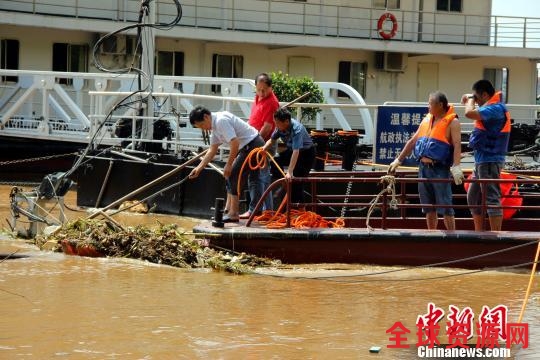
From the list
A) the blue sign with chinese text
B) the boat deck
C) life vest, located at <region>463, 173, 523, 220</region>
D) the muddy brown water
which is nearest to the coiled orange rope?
the boat deck

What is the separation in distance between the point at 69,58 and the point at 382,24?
9047 millimetres

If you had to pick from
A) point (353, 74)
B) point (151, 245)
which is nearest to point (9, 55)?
point (353, 74)

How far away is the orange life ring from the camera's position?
31.2m

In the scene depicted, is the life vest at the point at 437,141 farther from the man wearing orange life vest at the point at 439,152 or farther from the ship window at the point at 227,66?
the ship window at the point at 227,66

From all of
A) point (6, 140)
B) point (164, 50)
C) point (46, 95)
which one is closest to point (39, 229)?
point (46, 95)

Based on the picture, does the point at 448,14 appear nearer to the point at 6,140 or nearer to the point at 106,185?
the point at 6,140

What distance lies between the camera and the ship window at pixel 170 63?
29506 millimetres

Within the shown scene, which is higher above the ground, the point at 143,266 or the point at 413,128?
the point at 413,128

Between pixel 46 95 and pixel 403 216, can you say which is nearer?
pixel 403 216

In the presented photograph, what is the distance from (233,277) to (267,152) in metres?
1.72

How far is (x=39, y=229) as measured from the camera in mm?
13602

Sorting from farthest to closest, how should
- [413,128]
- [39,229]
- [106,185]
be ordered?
[106,185] < [413,128] < [39,229]

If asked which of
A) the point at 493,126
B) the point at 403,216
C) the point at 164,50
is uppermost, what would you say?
the point at 164,50

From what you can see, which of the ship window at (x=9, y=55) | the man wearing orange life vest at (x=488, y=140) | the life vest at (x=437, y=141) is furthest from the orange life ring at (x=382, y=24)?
the life vest at (x=437, y=141)
